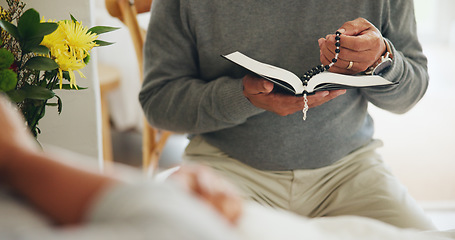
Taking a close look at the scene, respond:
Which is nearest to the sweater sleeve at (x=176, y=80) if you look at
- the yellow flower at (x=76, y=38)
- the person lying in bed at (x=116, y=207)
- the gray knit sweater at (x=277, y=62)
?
the gray knit sweater at (x=277, y=62)

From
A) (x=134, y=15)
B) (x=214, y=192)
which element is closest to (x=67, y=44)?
(x=214, y=192)

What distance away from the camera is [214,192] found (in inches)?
18.3

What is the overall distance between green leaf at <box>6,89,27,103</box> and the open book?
0.35 m

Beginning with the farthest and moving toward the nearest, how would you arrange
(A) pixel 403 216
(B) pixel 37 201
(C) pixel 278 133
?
(C) pixel 278 133 → (A) pixel 403 216 → (B) pixel 37 201

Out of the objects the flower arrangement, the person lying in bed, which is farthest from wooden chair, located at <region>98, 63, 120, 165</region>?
the person lying in bed

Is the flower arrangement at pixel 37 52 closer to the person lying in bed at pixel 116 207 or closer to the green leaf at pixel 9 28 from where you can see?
the green leaf at pixel 9 28

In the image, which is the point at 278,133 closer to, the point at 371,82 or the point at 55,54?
the point at 371,82

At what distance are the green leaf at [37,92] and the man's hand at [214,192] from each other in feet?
1.45

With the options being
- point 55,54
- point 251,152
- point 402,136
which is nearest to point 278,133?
point 251,152

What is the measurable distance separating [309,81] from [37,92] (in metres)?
0.47

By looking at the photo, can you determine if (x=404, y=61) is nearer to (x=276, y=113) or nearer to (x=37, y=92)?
(x=276, y=113)

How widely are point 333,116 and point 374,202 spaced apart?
202mm

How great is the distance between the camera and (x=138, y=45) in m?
1.60

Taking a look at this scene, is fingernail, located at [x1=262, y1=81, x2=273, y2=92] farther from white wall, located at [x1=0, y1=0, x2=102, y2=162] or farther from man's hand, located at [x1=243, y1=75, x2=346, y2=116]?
white wall, located at [x1=0, y1=0, x2=102, y2=162]
